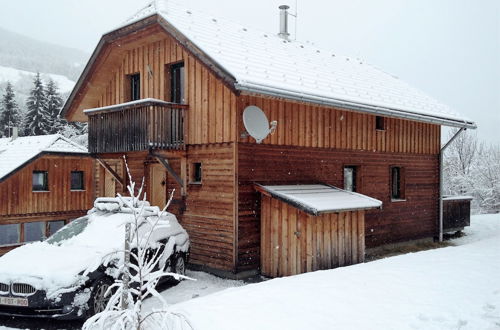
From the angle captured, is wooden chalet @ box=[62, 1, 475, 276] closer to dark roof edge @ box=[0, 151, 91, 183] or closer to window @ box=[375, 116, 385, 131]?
window @ box=[375, 116, 385, 131]

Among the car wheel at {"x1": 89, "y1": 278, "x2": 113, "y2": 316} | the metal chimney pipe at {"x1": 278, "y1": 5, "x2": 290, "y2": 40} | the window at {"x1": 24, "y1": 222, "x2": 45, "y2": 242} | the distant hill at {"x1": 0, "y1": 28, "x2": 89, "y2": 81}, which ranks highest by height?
the distant hill at {"x1": 0, "y1": 28, "x2": 89, "y2": 81}

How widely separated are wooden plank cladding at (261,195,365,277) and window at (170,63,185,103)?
4.11 meters

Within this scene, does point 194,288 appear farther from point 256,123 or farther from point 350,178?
point 350,178

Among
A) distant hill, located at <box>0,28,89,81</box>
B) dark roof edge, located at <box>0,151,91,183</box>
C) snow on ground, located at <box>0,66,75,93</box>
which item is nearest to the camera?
dark roof edge, located at <box>0,151,91,183</box>

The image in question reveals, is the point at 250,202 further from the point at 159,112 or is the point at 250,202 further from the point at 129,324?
the point at 129,324

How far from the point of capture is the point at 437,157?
18531mm

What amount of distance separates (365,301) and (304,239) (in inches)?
176

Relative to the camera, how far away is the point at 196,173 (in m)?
12.9

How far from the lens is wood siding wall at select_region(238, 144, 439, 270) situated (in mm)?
11648

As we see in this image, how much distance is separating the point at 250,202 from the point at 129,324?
717cm

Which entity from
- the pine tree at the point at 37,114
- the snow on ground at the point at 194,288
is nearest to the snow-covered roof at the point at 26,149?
the snow on ground at the point at 194,288

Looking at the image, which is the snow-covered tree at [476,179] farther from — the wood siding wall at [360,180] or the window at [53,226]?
the window at [53,226]

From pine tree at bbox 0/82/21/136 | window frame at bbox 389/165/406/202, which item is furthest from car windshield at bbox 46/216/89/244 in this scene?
pine tree at bbox 0/82/21/136

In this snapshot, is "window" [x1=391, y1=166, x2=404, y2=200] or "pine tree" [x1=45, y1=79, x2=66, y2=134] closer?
"window" [x1=391, y1=166, x2=404, y2=200]
